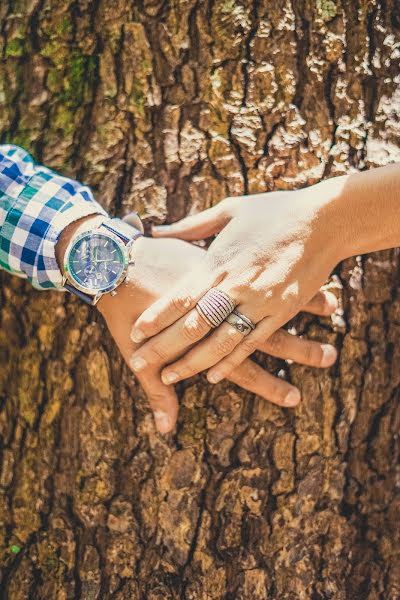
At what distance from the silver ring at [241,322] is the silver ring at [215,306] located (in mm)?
16

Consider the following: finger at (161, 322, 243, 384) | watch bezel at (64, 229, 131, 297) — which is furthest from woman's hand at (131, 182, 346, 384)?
watch bezel at (64, 229, 131, 297)

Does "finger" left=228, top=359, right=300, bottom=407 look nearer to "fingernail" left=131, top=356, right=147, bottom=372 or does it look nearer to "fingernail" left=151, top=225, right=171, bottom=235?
"fingernail" left=131, top=356, right=147, bottom=372

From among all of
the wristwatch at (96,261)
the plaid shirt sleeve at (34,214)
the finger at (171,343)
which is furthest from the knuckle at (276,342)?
the plaid shirt sleeve at (34,214)

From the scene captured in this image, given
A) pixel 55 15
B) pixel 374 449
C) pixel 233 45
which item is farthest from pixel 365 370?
pixel 55 15

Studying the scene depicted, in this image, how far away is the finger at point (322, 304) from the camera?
6.31 ft

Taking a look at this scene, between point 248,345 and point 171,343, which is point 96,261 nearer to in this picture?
point 171,343

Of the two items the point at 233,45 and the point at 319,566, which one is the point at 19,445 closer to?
the point at 319,566

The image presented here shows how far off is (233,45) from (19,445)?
4.19 ft

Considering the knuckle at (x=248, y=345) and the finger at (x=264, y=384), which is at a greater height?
the knuckle at (x=248, y=345)

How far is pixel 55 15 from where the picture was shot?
1986mm

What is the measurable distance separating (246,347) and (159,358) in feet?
0.73

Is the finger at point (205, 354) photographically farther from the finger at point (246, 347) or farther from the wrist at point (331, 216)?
the wrist at point (331, 216)

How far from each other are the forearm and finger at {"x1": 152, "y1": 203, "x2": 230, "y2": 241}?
252 mm

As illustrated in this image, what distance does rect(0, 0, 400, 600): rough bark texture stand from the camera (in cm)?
195
